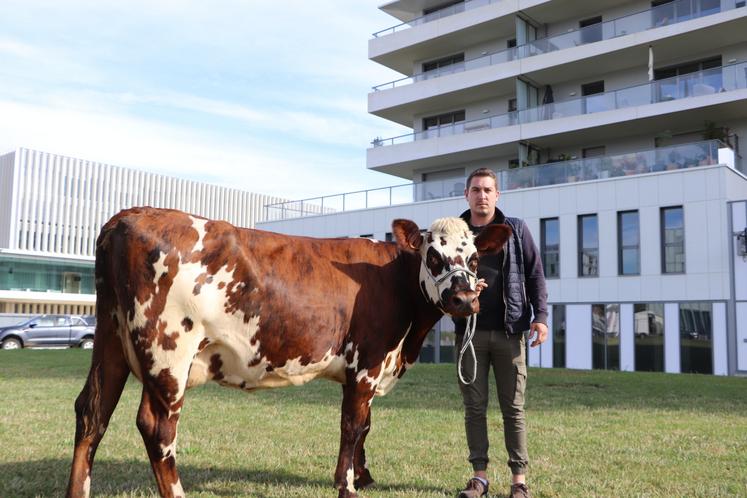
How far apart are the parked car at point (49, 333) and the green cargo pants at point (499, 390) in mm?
28890

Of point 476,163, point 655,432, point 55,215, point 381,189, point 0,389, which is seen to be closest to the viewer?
point 655,432

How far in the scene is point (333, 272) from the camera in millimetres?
5113

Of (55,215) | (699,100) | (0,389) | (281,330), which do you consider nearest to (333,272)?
(281,330)

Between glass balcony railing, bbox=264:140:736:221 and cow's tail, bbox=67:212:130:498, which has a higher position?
glass balcony railing, bbox=264:140:736:221

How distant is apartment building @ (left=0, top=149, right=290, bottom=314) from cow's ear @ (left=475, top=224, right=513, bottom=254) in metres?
54.7

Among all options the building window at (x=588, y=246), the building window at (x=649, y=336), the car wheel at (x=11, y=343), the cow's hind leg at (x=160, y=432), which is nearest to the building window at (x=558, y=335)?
the building window at (x=588, y=246)

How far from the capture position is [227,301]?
15.0 feet

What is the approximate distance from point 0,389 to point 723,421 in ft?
37.9

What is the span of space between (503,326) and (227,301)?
2101 mm

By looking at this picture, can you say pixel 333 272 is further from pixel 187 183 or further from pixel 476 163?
pixel 187 183

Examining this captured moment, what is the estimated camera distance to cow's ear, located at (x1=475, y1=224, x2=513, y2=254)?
514 centimetres

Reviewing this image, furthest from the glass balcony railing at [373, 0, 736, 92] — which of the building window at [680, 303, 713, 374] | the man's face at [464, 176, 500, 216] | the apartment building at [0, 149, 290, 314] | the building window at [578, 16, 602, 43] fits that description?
the apartment building at [0, 149, 290, 314]

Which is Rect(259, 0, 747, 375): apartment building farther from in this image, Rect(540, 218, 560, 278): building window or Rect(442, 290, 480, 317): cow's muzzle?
Rect(442, 290, 480, 317): cow's muzzle

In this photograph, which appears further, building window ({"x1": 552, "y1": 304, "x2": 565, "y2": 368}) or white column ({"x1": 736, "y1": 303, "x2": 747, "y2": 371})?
building window ({"x1": 552, "y1": 304, "x2": 565, "y2": 368})
